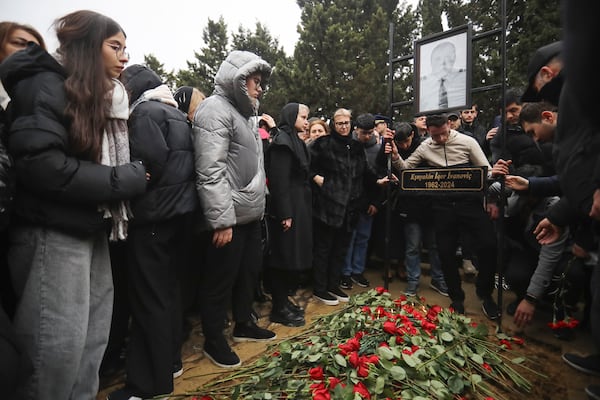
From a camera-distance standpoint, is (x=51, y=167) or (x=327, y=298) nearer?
(x=51, y=167)

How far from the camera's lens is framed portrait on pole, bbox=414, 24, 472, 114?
127 inches

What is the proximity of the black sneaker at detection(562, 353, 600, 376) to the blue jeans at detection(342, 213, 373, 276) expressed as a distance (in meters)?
2.34

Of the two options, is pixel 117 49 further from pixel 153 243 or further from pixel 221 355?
pixel 221 355

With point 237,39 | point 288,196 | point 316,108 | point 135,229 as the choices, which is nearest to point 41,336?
point 135,229

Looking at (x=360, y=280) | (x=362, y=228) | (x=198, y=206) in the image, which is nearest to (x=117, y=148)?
(x=198, y=206)

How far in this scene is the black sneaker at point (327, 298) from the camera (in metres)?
3.67

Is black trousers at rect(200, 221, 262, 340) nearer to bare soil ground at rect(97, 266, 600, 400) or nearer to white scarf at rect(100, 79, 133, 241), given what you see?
bare soil ground at rect(97, 266, 600, 400)

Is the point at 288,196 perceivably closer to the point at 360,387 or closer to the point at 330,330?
the point at 330,330

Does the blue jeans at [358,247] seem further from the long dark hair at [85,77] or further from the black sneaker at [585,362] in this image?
the long dark hair at [85,77]

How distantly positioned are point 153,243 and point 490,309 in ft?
9.85

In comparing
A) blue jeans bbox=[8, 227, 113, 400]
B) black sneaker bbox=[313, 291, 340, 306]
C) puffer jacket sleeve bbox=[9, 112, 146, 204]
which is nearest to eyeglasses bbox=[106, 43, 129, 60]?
puffer jacket sleeve bbox=[9, 112, 146, 204]

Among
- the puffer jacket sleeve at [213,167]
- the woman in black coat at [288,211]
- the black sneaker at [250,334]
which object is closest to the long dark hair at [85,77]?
the puffer jacket sleeve at [213,167]

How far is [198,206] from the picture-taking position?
7.52 feet

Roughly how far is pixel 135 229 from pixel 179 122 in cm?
70
